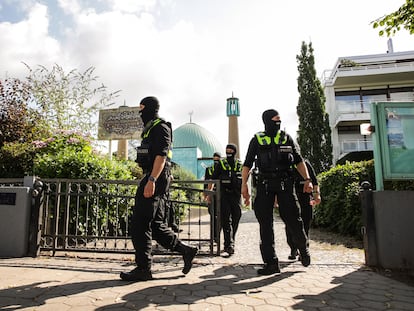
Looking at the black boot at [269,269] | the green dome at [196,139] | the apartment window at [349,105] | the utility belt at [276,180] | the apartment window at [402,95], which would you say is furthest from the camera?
the green dome at [196,139]

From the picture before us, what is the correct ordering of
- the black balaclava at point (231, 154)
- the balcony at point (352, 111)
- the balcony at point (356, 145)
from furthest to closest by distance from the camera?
the balcony at point (352, 111) < the balcony at point (356, 145) < the black balaclava at point (231, 154)

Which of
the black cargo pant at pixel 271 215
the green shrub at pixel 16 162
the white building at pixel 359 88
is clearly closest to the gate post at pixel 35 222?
the black cargo pant at pixel 271 215

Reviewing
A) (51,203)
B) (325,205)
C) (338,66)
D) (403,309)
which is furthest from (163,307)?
(338,66)

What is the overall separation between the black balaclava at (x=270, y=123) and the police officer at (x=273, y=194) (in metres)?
0.07

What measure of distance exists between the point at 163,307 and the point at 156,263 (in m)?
1.95

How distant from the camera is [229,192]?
5660mm

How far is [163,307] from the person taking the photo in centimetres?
255

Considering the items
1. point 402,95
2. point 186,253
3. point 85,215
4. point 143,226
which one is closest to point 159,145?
point 143,226

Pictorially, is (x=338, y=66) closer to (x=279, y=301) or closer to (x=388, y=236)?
(x=388, y=236)

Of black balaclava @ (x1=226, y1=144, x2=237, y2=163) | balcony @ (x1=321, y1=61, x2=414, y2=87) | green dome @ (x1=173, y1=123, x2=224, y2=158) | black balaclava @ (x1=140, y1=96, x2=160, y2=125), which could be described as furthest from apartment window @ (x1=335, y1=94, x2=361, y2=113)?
green dome @ (x1=173, y1=123, x2=224, y2=158)

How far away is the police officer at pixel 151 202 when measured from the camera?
3.34 meters

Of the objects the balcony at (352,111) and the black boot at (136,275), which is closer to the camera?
the black boot at (136,275)

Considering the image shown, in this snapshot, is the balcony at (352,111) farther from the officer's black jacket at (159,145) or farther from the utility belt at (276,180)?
the officer's black jacket at (159,145)

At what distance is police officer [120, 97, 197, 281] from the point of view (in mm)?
3340
